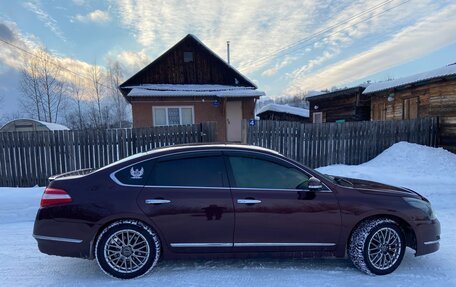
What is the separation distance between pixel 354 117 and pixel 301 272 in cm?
1601

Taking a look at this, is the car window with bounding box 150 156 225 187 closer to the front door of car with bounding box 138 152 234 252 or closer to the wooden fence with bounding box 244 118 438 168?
the front door of car with bounding box 138 152 234 252

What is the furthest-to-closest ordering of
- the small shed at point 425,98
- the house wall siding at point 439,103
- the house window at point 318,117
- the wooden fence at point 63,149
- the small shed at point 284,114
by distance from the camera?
1. the small shed at point 284,114
2. the house window at point 318,117
3. the small shed at point 425,98
4. the house wall siding at point 439,103
5. the wooden fence at point 63,149

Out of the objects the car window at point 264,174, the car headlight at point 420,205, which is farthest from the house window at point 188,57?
the car headlight at point 420,205

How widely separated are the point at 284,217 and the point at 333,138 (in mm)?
6378

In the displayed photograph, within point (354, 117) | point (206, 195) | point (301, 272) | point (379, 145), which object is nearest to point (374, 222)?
point (301, 272)

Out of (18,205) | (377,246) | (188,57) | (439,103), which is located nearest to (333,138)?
(439,103)

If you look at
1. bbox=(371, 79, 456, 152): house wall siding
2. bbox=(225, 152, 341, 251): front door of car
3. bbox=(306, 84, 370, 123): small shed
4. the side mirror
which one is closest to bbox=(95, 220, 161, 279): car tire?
bbox=(225, 152, 341, 251): front door of car

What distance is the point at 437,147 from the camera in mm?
9516

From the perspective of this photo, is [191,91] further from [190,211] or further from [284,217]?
[284,217]

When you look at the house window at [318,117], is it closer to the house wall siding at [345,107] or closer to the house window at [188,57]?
the house wall siding at [345,107]

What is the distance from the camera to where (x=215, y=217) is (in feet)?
10.6

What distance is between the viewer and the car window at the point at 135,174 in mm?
3283

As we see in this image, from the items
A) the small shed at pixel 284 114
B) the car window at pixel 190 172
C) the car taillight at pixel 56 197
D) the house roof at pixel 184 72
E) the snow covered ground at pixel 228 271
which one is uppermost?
the house roof at pixel 184 72

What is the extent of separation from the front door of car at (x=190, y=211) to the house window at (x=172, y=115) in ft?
40.9
